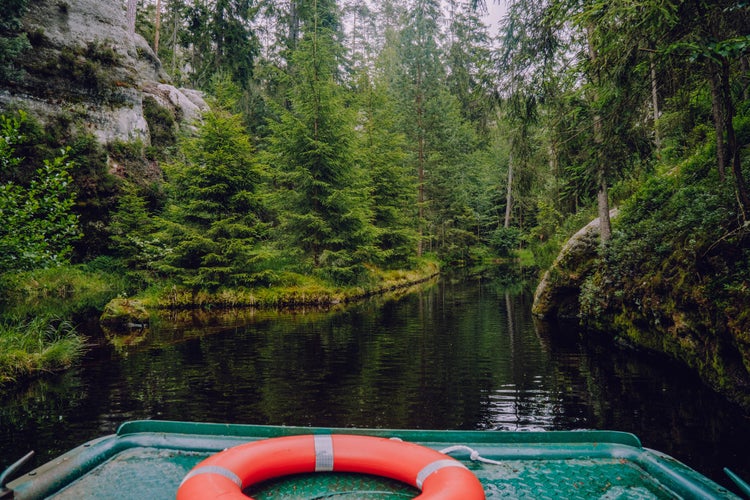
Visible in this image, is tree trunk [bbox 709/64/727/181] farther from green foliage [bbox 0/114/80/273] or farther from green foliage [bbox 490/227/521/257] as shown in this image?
green foliage [bbox 490/227/521/257]

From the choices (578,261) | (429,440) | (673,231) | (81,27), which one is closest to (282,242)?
(578,261)

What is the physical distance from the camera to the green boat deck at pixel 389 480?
8.52 feet

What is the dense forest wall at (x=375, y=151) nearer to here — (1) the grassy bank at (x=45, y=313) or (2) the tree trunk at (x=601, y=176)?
(2) the tree trunk at (x=601, y=176)

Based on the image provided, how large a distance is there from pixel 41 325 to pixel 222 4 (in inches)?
946

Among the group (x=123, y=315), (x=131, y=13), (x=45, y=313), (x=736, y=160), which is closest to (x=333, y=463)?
(x=736, y=160)

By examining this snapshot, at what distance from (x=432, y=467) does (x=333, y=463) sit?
65 cm

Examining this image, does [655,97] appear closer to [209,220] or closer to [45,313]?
[209,220]

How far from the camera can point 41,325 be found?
770 cm

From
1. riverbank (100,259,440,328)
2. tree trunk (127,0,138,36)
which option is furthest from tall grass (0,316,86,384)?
tree trunk (127,0,138,36)

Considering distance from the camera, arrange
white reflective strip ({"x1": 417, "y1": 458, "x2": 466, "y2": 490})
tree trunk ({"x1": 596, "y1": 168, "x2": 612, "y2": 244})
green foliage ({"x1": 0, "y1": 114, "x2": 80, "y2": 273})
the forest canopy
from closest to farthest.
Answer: white reflective strip ({"x1": 417, "y1": 458, "x2": 466, "y2": 490})
the forest canopy
green foliage ({"x1": 0, "y1": 114, "x2": 80, "y2": 273})
tree trunk ({"x1": 596, "y1": 168, "x2": 612, "y2": 244})

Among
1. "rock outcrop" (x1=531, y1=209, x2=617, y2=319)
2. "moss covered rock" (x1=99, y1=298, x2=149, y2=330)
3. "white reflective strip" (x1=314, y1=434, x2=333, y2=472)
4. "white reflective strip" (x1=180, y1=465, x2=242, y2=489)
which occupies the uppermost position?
"rock outcrop" (x1=531, y1=209, x2=617, y2=319)

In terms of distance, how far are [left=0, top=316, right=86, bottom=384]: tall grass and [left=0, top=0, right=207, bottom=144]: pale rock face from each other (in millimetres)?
11135

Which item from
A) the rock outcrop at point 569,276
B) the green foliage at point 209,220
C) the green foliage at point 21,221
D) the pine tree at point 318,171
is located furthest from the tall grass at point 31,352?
the rock outcrop at point 569,276

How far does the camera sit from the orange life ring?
225 cm
